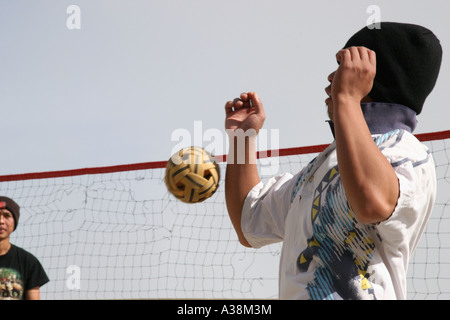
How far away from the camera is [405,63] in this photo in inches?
81.0

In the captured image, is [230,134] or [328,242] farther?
[230,134]

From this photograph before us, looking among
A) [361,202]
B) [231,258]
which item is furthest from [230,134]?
[231,258]

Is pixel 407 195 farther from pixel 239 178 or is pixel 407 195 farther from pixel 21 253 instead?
pixel 21 253

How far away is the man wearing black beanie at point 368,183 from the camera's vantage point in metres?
1.71

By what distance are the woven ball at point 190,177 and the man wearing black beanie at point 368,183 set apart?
2.44 ft

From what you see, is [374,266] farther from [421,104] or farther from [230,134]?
[230,134]

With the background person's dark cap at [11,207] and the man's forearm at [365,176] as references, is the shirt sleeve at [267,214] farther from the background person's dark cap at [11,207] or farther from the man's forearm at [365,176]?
the background person's dark cap at [11,207]

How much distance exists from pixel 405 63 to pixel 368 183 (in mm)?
580

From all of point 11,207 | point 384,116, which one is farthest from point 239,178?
point 11,207

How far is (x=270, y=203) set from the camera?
2334mm

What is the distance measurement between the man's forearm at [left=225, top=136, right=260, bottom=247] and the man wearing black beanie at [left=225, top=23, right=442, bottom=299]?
251mm

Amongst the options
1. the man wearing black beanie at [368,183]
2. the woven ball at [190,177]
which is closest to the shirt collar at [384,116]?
the man wearing black beanie at [368,183]

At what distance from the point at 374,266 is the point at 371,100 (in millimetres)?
562

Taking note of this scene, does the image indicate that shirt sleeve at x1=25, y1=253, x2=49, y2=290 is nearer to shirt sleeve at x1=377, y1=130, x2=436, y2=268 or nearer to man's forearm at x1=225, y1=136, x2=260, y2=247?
man's forearm at x1=225, y1=136, x2=260, y2=247
